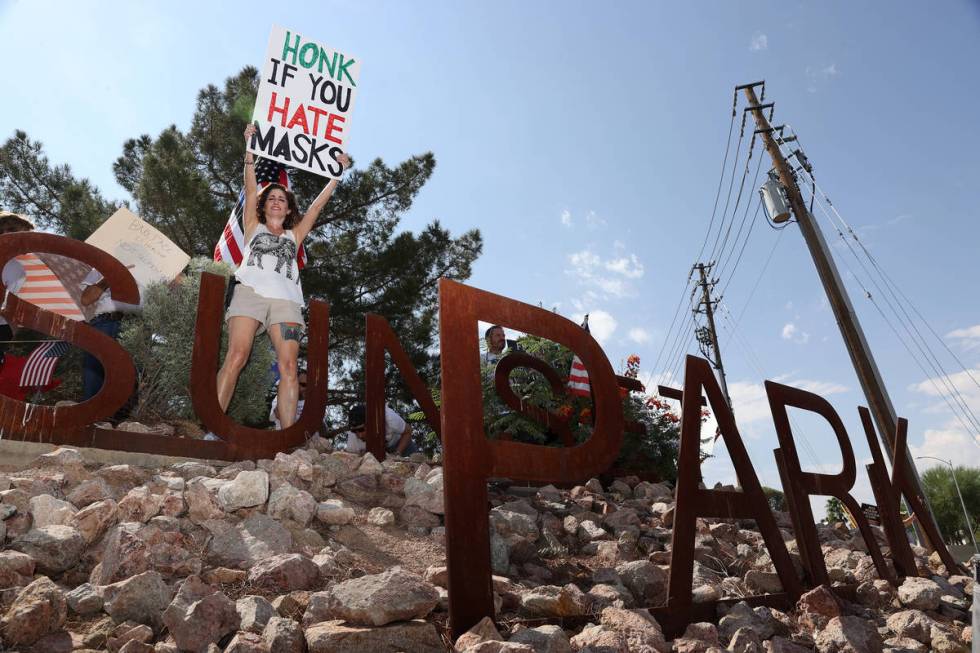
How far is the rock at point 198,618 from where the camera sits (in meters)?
1.78

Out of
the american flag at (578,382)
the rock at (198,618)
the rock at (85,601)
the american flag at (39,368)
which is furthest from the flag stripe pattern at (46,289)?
the american flag at (578,382)

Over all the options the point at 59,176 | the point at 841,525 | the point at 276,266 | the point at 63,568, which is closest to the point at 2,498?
the point at 63,568

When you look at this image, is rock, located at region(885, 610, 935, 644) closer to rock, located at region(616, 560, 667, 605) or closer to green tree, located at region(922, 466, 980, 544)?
rock, located at region(616, 560, 667, 605)

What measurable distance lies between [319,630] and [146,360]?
4371 mm

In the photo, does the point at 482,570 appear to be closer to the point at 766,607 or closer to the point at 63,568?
the point at 766,607

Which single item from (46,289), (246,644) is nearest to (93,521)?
(246,644)

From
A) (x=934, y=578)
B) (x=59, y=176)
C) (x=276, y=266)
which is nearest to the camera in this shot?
(x=934, y=578)

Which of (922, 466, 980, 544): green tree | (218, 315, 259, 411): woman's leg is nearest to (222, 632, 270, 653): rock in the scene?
(218, 315, 259, 411): woman's leg

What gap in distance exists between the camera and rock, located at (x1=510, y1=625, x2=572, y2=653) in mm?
1869

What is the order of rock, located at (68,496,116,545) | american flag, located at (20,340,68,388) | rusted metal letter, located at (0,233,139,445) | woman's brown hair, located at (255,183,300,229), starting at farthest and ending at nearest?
american flag, located at (20,340,68,388)
woman's brown hair, located at (255,183,300,229)
rusted metal letter, located at (0,233,139,445)
rock, located at (68,496,116,545)

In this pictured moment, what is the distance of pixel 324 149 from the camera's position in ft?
17.8

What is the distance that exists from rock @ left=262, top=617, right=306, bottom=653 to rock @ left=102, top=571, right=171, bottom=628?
38cm

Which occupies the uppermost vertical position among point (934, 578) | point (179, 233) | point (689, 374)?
point (179, 233)

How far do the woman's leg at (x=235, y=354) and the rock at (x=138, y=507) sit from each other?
5.12 ft
